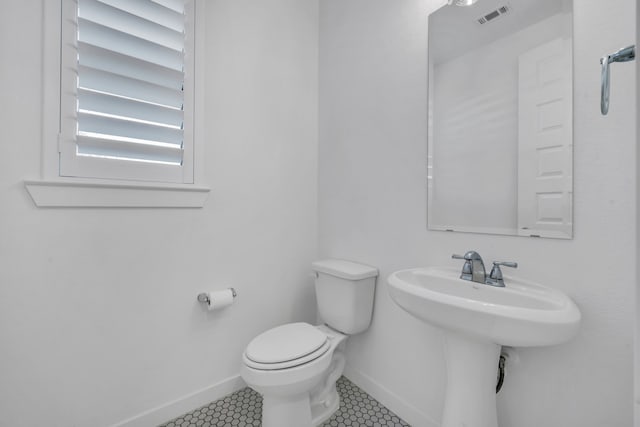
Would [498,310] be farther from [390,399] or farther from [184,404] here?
[184,404]

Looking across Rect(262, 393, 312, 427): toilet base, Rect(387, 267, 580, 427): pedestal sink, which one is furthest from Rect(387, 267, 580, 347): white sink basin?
Rect(262, 393, 312, 427): toilet base

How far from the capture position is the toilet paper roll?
4.68ft

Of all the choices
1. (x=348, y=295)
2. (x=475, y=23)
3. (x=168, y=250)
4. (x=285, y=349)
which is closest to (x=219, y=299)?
(x=168, y=250)

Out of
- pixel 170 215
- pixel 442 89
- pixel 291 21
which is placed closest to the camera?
pixel 442 89

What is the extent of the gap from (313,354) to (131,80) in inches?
56.8

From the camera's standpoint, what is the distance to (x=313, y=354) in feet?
3.98

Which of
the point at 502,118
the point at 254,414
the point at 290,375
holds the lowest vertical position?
the point at 254,414

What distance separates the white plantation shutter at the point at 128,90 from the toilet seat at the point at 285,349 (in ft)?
2.90

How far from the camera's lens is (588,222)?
0.89 metres

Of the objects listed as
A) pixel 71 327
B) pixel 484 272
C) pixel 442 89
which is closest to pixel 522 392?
Result: pixel 484 272

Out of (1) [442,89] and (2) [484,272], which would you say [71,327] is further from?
(1) [442,89]

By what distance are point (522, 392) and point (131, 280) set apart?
5.36 ft

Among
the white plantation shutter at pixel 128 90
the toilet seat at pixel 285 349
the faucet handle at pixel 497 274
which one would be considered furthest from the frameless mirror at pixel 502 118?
the white plantation shutter at pixel 128 90

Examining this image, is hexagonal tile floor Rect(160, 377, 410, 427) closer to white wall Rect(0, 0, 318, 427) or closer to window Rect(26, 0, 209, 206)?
white wall Rect(0, 0, 318, 427)
